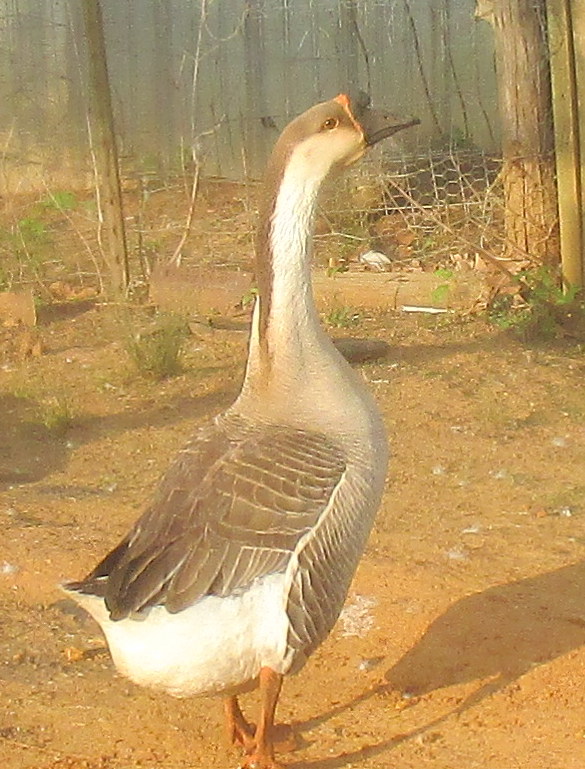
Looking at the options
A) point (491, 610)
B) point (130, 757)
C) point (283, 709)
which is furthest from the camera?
point (491, 610)

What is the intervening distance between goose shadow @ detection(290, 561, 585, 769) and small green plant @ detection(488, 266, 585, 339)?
3.07 metres

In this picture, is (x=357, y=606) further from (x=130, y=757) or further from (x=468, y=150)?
(x=468, y=150)

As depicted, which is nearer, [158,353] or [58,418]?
[58,418]

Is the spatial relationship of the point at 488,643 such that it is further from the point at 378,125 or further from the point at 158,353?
the point at 158,353

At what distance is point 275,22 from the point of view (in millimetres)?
10719

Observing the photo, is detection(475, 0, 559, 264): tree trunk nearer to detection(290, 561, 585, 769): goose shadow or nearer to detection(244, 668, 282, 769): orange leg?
detection(290, 561, 585, 769): goose shadow

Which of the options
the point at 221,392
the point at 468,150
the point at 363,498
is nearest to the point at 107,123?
the point at 221,392

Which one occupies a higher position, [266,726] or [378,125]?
[378,125]

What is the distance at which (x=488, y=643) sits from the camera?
164 inches

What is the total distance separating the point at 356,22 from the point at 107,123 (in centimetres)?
323

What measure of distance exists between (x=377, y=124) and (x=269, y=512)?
1.19m

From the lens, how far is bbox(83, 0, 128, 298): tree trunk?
25.5ft

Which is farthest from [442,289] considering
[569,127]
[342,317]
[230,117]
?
[230,117]

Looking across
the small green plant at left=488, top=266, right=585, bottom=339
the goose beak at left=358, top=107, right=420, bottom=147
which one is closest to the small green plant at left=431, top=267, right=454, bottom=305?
the small green plant at left=488, top=266, right=585, bottom=339
